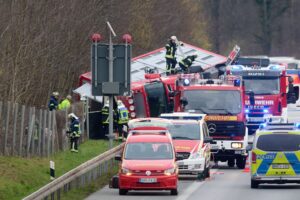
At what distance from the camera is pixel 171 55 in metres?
54.3

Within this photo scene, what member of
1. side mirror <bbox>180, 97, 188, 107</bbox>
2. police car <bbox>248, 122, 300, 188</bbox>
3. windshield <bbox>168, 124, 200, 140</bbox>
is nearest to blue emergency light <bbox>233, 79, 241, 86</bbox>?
side mirror <bbox>180, 97, 188, 107</bbox>

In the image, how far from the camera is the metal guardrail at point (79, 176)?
2812cm

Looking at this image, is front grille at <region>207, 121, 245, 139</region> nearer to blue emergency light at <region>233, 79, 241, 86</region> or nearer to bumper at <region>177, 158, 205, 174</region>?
blue emergency light at <region>233, 79, 241, 86</region>

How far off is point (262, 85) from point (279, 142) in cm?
1719

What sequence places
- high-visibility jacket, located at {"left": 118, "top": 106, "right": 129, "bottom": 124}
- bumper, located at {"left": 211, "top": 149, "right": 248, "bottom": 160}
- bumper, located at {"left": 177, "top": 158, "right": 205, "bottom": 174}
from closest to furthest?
bumper, located at {"left": 177, "top": 158, "right": 205, "bottom": 174}
bumper, located at {"left": 211, "top": 149, "right": 248, "bottom": 160}
high-visibility jacket, located at {"left": 118, "top": 106, "right": 129, "bottom": 124}

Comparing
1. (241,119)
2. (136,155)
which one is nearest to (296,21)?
(241,119)

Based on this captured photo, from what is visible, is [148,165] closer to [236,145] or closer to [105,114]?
[236,145]

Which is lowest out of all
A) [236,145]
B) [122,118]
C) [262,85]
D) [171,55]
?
[236,145]

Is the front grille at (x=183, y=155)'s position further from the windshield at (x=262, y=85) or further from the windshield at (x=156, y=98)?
the windshield at (x=262, y=85)

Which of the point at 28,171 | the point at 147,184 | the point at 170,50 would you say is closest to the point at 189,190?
the point at 147,184

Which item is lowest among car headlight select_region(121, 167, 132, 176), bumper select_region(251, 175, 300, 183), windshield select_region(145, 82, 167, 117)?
bumper select_region(251, 175, 300, 183)

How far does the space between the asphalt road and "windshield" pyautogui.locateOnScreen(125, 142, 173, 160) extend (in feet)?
3.23

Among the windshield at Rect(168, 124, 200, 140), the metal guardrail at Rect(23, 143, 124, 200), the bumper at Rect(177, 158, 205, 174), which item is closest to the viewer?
the metal guardrail at Rect(23, 143, 124, 200)

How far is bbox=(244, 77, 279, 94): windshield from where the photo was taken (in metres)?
52.1
